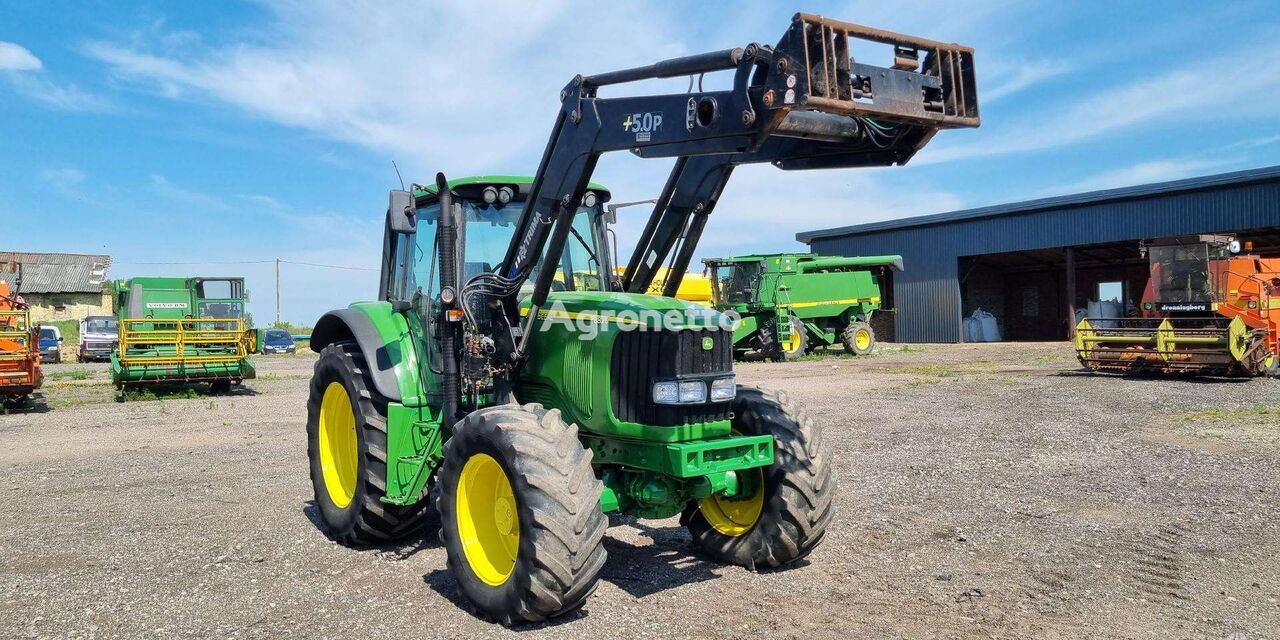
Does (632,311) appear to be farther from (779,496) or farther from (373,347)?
(373,347)

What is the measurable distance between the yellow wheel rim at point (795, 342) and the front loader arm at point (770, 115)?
64.4ft

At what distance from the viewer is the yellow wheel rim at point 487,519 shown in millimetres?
4501

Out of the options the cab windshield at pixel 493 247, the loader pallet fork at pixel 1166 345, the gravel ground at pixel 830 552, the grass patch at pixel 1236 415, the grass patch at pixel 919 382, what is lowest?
the gravel ground at pixel 830 552

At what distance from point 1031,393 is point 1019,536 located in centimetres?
935

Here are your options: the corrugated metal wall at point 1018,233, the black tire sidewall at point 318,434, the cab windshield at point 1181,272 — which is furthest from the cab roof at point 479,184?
the corrugated metal wall at point 1018,233

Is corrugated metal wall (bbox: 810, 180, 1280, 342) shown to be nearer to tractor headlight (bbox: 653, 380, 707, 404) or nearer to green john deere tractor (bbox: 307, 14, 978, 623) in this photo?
green john deere tractor (bbox: 307, 14, 978, 623)

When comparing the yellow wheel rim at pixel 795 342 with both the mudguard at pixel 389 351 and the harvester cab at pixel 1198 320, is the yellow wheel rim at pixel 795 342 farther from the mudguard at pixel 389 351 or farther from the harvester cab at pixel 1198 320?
the mudguard at pixel 389 351

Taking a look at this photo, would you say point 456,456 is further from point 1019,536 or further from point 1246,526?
point 1246,526

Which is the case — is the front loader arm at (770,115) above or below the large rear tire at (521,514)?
above

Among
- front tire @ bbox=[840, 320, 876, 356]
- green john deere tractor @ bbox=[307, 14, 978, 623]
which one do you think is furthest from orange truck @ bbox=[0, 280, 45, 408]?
front tire @ bbox=[840, 320, 876, 356]

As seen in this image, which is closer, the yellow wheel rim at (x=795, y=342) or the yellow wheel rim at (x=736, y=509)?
the yellow wheel rim at (x=736, y=509)

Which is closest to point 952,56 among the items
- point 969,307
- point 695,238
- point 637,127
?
point 637,127

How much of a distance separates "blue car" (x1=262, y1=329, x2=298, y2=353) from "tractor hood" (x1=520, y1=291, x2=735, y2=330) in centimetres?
3338

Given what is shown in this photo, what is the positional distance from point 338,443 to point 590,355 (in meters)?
2.70
